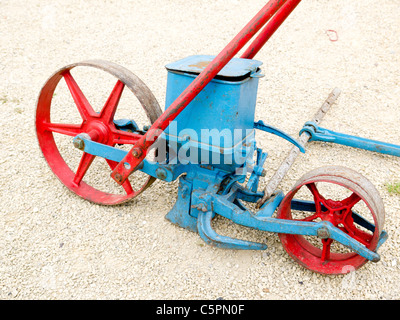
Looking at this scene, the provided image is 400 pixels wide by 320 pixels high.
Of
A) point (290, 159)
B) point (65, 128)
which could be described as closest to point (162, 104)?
point (65, 128)

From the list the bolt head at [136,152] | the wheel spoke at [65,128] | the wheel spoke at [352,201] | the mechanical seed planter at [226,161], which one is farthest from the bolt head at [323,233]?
the wheel spoke at [65,128]

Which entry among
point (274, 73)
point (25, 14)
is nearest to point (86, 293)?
point (274, 73)

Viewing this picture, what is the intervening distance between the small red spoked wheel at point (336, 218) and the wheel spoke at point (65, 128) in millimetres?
1815

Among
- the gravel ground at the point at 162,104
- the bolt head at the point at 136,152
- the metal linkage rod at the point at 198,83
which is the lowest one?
the gravel ground at the point at 162,104

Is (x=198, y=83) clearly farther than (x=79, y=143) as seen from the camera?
No

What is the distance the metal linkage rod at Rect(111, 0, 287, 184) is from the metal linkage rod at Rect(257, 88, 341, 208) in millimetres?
1024

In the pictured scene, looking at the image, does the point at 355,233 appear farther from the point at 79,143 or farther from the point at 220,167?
the point at 79,143

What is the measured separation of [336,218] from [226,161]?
0.84 metres

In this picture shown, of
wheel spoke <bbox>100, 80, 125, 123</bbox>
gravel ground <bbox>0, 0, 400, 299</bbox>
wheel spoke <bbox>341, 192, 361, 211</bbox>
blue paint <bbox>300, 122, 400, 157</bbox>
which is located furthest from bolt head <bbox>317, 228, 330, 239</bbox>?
blue paint <bbox>300, 122, 400, 157</bbox>

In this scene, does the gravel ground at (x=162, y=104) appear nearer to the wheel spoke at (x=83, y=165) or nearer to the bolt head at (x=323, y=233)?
the wheel spoke at (x=83, y=165)

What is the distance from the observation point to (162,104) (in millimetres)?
4633

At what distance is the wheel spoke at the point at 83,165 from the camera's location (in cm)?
292

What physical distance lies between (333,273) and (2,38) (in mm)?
6263

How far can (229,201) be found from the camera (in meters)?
2.49
